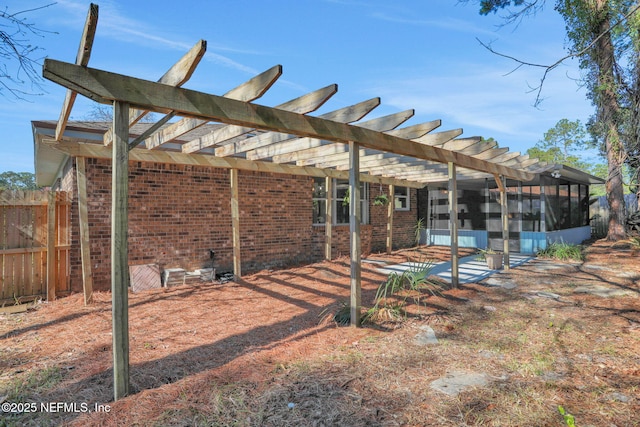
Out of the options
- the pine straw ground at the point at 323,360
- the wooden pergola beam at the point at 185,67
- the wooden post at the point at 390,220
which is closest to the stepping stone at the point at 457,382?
the pine straw ground at the point at 323,360

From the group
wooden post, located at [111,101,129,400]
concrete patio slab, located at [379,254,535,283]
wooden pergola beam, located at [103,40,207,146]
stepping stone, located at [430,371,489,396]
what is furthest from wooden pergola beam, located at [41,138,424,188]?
stepping stone, located at [430,371,489,396]

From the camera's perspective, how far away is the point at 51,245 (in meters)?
6.11

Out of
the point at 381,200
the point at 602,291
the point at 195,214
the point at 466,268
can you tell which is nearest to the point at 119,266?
the point at 195,214

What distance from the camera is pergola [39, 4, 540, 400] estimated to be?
9.66 ft

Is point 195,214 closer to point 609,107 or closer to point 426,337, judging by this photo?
point 426,337

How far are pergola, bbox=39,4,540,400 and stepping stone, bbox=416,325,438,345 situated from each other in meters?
0.84

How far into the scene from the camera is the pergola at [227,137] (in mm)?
2945

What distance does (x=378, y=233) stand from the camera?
12062 millimetres

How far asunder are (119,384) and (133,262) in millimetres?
4635

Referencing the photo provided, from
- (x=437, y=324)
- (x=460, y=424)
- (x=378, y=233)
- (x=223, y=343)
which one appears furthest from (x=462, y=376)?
(x=378, y=233)

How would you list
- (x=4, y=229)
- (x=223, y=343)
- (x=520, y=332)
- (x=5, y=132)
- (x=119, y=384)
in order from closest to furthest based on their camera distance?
(x=119, y=384), (x=223, y=343), (x=520, y=332), (x=4, y=229), (x=5, y=132)

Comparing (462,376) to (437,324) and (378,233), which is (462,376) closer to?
(437,324)

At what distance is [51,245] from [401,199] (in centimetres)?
1090

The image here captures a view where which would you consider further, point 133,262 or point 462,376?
point 133,262
